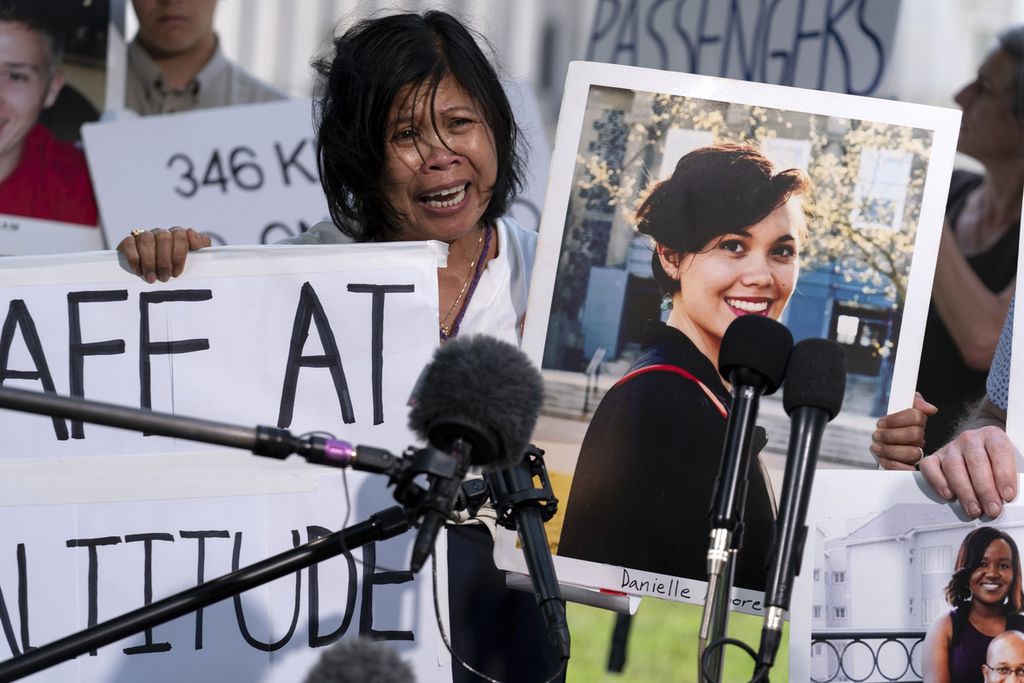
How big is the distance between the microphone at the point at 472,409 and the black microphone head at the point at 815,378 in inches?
10.3

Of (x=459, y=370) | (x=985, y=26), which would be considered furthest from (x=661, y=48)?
(x=459, y=370)

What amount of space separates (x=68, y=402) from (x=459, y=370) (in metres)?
0.36

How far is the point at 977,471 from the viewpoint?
1708 mm

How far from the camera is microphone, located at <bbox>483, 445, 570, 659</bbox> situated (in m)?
1.41

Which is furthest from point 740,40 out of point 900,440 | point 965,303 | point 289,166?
point 900,440

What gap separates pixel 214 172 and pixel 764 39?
5.33 ft

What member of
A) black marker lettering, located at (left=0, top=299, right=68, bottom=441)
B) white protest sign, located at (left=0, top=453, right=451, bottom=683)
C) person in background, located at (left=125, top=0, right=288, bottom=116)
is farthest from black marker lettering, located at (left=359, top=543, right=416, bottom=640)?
person in background, located at (left=125, top=0, right=288, bottom=116)

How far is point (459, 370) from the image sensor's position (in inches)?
46.8

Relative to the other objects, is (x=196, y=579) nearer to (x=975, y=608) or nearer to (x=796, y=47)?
(x=975, y=608)

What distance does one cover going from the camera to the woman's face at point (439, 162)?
77.4 inches

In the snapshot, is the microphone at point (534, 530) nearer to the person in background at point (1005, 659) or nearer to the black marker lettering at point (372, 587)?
the black marker lettering at point (372, 587)

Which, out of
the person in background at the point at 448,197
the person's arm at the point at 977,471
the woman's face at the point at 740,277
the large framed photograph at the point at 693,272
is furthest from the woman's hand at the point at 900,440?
the person in background at the point at 448,197

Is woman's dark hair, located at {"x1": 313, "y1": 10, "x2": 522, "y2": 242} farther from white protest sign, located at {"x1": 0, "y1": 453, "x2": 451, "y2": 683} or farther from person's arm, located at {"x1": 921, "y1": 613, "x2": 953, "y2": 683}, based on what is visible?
person's arm, located at {"x1": 921, "y1": 613, "x2": 953, "y2": 683}

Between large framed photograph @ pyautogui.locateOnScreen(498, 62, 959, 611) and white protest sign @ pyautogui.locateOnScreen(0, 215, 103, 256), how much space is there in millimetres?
1820
